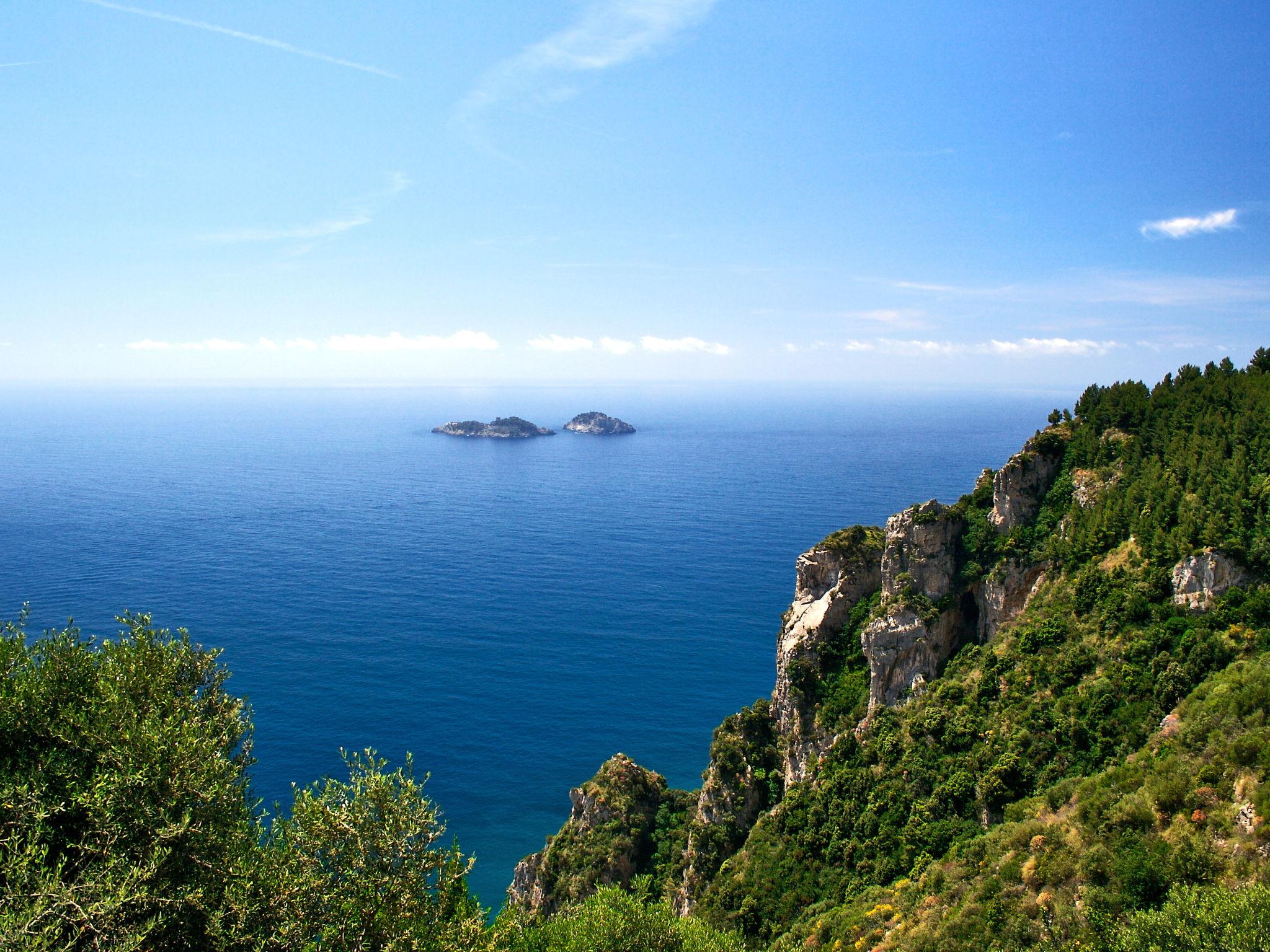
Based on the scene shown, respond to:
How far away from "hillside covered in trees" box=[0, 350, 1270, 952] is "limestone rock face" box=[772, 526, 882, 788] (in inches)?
9.6

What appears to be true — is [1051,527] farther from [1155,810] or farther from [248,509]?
[248,509]

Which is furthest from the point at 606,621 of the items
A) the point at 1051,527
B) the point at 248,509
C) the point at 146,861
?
the point at 248,509

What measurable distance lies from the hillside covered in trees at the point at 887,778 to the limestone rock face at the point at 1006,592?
0.20 meters

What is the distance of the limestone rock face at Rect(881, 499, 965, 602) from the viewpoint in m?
52.4

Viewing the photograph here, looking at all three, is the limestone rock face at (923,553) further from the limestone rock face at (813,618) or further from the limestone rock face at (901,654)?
the limestone rock face at (813,618)

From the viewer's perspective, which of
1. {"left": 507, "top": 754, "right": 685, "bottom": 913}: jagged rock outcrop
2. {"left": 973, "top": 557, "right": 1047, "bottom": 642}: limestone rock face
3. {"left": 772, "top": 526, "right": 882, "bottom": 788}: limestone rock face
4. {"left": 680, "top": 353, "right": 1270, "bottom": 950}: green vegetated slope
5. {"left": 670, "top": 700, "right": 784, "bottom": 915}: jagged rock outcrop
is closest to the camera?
{"left": 680, "top": 353, "right": 1270, "bottom": 950}: green vegetated slope

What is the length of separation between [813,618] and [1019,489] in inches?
722

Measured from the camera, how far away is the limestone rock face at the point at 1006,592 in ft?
163

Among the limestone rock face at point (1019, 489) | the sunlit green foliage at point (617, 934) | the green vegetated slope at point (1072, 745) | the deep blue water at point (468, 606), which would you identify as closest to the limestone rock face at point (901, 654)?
the green vegetated slope at point (1072, 745)

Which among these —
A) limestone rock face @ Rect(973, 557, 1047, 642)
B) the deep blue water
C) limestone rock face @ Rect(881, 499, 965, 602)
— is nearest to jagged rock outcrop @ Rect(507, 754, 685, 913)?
the deep blue water

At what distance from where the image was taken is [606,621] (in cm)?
10512

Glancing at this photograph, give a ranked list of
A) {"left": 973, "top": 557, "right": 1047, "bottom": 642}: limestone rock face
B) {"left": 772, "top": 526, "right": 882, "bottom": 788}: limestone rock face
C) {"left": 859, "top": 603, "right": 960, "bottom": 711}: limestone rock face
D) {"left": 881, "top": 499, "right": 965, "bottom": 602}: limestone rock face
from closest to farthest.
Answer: {"left": 973, "top": 557, "right": 1047, "bottom": 642}: limestone rock face → {"left": 859, "top": 603, "right": 960, "bottom": 711}: limestone rock face → {"left": 881, "top": 499, "right": 965, "bottom": 602}: limestone rock face → {"left": 772, "top": 526, "right": 882, "bottom": 788}: limestone rock face

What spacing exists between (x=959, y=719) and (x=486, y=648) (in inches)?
2539

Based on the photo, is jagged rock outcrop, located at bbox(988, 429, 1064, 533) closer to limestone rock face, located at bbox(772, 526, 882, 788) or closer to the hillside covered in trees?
the hillside covered in trees
